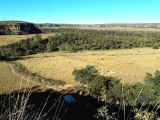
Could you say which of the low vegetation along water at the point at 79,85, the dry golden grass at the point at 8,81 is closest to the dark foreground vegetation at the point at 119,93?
the low vegetation along water at the point at 79,85

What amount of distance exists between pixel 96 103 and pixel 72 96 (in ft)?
13.1

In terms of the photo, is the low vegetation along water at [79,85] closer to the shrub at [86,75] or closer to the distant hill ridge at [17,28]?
the shrub at [86,75]

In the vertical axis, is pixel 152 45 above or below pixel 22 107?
below

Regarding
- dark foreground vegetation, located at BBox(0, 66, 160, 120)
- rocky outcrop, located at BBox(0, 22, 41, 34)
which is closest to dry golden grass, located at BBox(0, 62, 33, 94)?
dark foreground vegetation, located at BBox(0, 66, 160, 120)

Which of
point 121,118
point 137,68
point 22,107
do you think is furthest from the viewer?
point 137,68

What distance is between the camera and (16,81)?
40.0m

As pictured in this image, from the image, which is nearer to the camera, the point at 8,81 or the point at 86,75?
the point at 86,75

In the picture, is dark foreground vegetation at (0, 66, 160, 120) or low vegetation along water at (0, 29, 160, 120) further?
dark foreground vegetation at (0, 66, 160, 120)

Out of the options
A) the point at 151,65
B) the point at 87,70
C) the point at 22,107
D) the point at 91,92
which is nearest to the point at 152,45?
the point at 151,65

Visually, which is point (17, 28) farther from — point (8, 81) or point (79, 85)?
point (79, 85)

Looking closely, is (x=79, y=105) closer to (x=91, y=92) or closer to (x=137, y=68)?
(x=91, y=92)

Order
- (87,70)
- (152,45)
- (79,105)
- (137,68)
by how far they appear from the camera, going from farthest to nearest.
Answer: (152,45) → (137,68) → (87,70) → (79,105)

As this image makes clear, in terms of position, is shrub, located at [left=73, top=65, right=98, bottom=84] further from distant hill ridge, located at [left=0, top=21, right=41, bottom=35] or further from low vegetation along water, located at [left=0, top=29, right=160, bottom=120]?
distant hill ridge, located at [left=0, top=21, right=41, bottom=35]

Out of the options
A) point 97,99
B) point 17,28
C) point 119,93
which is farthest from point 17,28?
point 119,93
